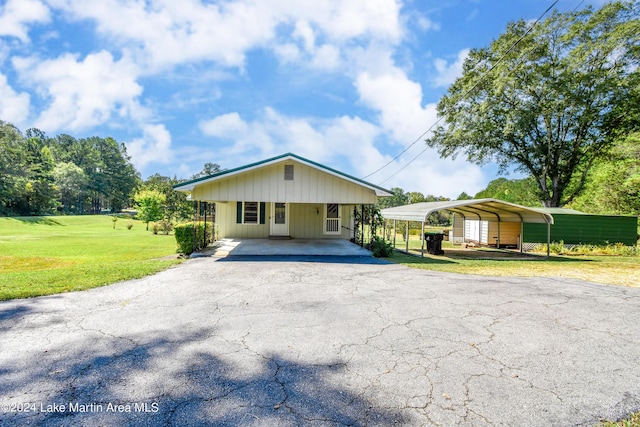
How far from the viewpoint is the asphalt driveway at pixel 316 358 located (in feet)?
8.26

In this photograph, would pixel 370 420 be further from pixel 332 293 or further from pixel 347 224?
pixel 347 224

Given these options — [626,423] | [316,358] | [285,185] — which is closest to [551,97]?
[285,185]

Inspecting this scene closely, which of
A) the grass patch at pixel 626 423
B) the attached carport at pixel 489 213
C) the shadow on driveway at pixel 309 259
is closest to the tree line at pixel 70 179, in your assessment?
the shadow on driveway at pixel 309 259

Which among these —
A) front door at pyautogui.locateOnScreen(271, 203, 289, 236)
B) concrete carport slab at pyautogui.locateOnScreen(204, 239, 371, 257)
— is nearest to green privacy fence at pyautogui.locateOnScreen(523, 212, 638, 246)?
concrete carport slab at pyautogui.locateOnScreen(204, 239, 371, 257)

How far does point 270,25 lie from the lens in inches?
419

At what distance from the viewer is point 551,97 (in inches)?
797

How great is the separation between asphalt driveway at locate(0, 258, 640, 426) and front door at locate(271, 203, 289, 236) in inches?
382

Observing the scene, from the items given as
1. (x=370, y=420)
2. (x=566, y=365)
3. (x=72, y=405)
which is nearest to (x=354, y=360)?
(x=370, y=420)

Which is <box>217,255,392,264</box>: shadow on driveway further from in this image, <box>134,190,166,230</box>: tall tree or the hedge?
<box>134,190,166,230</box>: tall tree

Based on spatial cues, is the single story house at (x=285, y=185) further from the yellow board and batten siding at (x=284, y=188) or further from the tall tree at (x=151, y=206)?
the tall tree at (x=151, y=206)

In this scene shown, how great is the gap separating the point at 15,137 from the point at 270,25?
169 feet

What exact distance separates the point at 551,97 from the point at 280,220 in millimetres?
19059

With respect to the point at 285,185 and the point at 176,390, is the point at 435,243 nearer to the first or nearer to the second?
the point at 285,185

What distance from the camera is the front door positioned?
1598 centimetres
